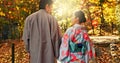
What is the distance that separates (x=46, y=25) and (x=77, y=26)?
29.1 inches

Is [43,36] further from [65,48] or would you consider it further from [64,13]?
[64,13]

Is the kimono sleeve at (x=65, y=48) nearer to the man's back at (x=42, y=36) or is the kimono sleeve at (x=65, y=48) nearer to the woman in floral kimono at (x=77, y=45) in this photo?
the woman in floral kimono at (x=77, y=45)

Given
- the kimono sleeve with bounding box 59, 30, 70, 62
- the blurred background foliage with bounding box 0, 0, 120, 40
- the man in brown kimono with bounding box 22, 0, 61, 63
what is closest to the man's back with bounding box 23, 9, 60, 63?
the man in brown kimono with bounding box 22, 0, 61, 63

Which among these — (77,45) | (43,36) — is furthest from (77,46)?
(43,36)

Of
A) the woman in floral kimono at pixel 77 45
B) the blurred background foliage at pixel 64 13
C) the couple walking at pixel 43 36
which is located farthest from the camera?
the blurred background foliage at pixel 64 13

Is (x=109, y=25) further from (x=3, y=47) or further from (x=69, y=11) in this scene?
(x=3, y=47)

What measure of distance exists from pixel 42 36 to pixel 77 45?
83 cm

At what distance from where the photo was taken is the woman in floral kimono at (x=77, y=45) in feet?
16.7

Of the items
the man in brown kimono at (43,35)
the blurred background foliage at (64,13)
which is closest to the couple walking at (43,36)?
the man in brown kimono at (43,35)

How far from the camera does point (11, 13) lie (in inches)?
666

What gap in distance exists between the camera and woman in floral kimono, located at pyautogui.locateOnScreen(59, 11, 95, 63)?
508 cm

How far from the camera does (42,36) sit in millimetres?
5648

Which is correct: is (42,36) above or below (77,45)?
above

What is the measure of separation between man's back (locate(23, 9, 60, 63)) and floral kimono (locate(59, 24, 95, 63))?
49 centimetres
